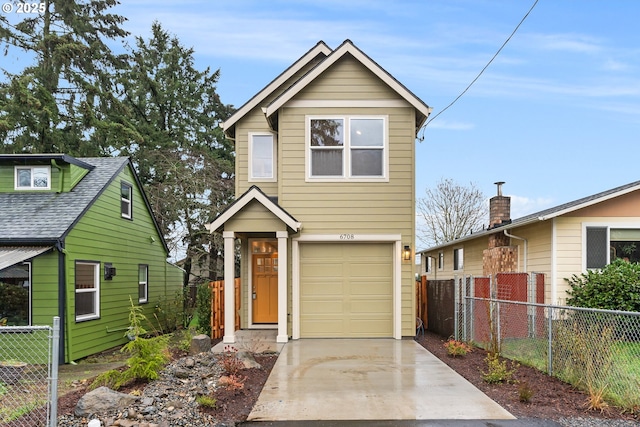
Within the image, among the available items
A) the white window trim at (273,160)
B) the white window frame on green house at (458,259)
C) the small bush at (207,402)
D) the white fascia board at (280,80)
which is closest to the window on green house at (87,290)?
the white window trim at (273,160)

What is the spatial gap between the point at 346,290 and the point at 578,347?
5.54 metres

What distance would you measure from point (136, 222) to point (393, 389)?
10.3 metres

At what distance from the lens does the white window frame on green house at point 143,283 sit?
14.2 meters

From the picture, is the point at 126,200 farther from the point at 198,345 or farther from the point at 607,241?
the point at 607,241

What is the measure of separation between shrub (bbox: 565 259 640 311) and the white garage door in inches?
175

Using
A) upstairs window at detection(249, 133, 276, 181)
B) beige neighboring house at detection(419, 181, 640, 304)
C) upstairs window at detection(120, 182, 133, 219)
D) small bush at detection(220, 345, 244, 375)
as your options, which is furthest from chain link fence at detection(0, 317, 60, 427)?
beige neighboring house at detection(419, 181, 640, 304)

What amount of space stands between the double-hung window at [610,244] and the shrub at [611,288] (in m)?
0.38

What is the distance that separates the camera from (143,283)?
1450 centimetres

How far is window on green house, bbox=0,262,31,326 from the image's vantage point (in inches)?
379

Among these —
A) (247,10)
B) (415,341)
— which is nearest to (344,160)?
(415,341)

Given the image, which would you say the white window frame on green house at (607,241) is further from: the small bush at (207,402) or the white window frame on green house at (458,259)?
the small bush at (207,402)

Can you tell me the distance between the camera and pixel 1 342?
8.98 m

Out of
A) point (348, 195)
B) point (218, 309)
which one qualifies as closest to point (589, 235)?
point (348, 195)

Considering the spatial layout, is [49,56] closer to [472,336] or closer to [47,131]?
[47,131]
